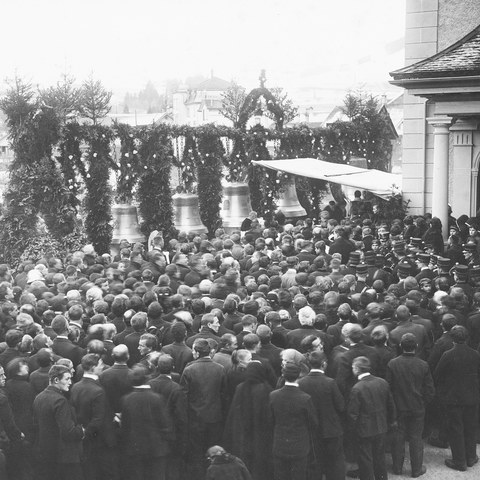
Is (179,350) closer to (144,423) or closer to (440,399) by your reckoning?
(144,423)

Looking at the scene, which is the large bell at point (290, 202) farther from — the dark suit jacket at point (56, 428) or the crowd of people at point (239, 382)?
the dark suit jacket at point (56, 428)

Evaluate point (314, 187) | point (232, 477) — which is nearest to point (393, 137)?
point (314, 187)

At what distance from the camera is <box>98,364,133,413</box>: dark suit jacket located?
28.8ft

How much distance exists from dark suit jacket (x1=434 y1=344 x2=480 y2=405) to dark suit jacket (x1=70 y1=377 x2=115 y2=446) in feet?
12.8

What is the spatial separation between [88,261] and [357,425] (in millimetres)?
8253

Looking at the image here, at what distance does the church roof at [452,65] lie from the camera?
56.7 ft

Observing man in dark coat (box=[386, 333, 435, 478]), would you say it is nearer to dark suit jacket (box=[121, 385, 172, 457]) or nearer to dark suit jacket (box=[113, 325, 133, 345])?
dark suit jacket (box=[121, 385, 172, 457])

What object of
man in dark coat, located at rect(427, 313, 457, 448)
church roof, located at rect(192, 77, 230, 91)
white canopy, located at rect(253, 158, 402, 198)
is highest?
church roof, located at rect(192, 77, 230, 91)

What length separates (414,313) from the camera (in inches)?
428

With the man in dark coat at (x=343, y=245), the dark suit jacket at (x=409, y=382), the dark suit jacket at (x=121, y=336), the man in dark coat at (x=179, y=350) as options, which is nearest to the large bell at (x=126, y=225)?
the man in dark coat at (x=343, y=245)

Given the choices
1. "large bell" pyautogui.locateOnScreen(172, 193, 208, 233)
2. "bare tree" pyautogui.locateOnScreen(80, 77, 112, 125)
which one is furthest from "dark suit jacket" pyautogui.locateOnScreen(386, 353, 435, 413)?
"bare tree" pyautogui.locateOnScreen(80, 77, 112, 125)

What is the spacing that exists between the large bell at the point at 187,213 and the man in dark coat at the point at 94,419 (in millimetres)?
14355

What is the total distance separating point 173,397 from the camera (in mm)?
8586

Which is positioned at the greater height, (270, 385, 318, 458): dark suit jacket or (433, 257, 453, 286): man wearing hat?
(433, 257, 453, 286): man wearing hat
